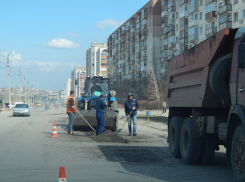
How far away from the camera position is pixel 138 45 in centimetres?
7631

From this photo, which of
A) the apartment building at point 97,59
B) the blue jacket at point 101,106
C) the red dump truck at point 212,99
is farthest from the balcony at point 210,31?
the apartment building at point 97,59

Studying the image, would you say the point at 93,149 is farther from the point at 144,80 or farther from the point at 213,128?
the point at 144,80

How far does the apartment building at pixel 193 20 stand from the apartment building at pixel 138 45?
8.06 ft

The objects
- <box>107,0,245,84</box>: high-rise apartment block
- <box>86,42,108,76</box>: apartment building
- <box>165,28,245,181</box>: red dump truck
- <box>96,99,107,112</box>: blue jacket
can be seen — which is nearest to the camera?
<box>165,28,245,181</box>: red dump truck

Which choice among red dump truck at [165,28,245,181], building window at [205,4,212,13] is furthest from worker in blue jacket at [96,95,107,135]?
building window at [205,4,212,13]

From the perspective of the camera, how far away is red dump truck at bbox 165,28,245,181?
583cm

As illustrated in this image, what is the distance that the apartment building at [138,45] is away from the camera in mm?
68375

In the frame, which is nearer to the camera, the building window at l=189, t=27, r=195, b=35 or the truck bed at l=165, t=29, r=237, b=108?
the truck bed at l=165, t=29, r=237, b=108

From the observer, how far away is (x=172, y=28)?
60.1 metres

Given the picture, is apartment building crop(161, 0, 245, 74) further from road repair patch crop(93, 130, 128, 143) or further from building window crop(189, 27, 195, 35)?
road repair patch crop(93, 130, 128, 143)

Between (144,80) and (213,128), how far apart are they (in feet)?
206

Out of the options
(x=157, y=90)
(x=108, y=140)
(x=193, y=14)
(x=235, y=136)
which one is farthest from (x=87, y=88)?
(x=157, y=90)

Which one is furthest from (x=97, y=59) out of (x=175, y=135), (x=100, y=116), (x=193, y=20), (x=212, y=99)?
(x=212, y=99)

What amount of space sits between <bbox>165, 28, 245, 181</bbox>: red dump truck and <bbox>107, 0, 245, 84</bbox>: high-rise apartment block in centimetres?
3084
